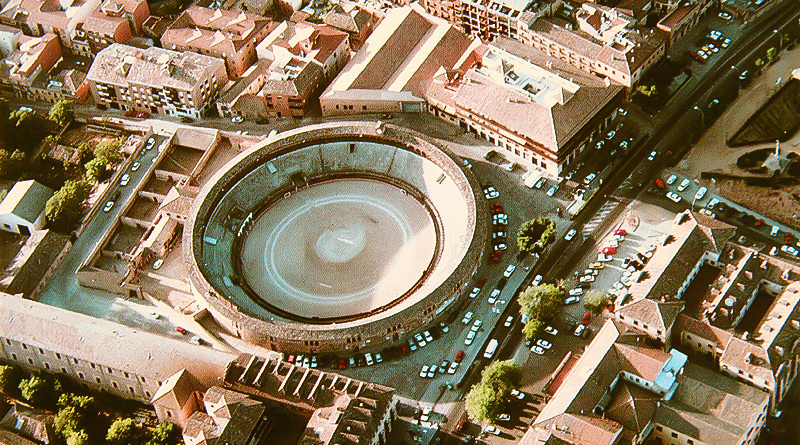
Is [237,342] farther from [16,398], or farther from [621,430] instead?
[621,430]

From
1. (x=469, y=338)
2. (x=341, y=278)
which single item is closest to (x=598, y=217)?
(x=469, y=338)

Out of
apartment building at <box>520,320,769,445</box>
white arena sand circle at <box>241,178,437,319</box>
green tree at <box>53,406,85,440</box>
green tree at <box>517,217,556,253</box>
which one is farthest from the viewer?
white arena sand circle at <box>241,178,437,319</box>

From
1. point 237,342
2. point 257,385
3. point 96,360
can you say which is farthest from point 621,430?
point 96,360

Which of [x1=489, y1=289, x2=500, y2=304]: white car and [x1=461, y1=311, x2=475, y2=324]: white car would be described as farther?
[x1=489, y1=289, x2=500, y2=304]: white car

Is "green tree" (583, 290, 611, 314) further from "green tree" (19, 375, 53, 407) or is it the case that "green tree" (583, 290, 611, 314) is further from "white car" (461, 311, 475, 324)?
"green tree" (19, 375, 53, 407)

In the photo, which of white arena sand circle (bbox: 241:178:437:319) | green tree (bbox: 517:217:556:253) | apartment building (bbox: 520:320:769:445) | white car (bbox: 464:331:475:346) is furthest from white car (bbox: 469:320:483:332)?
apartment building (bbox: 520:320:769:445)

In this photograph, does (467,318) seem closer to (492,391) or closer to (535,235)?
(535,235)
